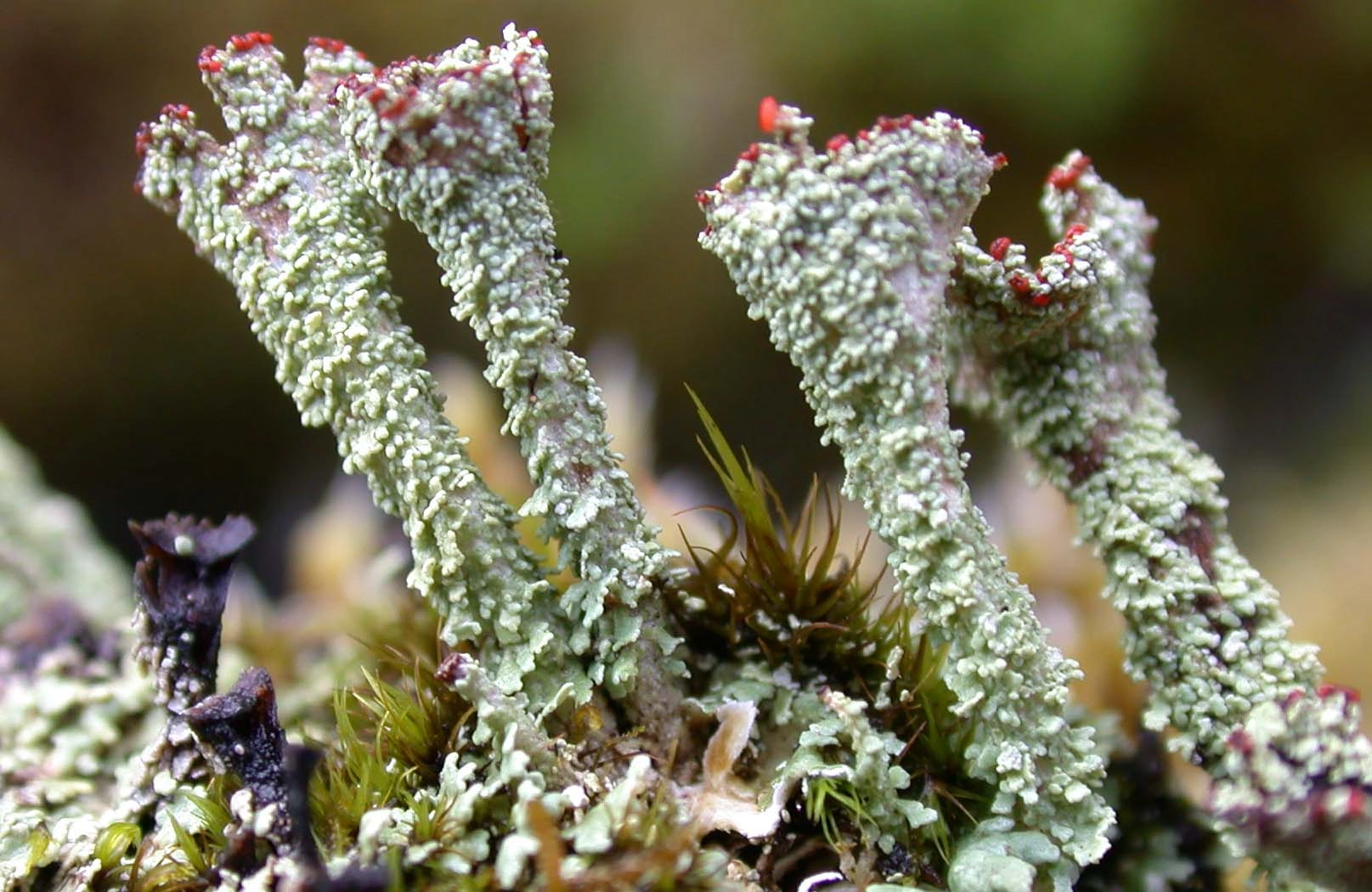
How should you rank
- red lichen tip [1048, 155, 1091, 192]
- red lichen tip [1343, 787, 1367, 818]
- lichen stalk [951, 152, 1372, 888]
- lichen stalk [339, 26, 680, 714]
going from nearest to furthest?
1. red lichen tip [1343, 787, 1367, 818]
2. lichen stalk [339, 26, 680, 714]
3. lichen stalk [951, 152, 1372, 888]
4. red lichen tip [1048, 155, 1091, 192]

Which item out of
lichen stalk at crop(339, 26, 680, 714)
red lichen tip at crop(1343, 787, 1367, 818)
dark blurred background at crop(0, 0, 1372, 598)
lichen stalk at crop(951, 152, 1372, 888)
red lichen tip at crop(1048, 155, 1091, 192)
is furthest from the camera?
dark blurred background at crop(0, 0, 1372, 598)

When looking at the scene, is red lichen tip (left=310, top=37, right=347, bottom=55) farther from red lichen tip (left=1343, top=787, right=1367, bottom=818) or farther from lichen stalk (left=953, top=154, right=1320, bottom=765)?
red lichen tip (left=1343, top=787, right=1367, bottom=818)

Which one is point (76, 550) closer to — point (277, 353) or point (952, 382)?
point (277, 353)

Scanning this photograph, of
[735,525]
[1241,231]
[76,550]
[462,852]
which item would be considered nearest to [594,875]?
[462,852]

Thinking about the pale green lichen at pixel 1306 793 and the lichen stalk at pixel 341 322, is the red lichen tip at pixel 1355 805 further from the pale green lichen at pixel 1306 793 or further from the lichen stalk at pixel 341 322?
the lichen stalk at pixel 341 322

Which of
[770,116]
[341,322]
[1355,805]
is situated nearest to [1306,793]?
[1355,805]

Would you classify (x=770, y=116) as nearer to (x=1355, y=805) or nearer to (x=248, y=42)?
(x=248, y=42)

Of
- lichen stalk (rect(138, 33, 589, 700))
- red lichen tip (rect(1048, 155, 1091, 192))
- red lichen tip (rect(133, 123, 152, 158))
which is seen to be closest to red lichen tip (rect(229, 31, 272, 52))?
lichen stalk (rect(138, 33, 589, 700))
